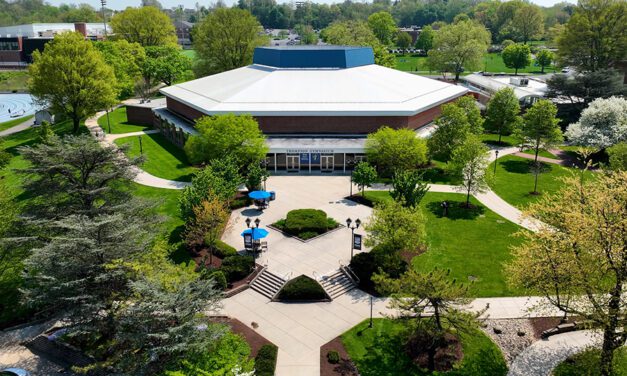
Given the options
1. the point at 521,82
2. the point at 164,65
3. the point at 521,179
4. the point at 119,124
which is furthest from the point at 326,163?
the point at 164,65

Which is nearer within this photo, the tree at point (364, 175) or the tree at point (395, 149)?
the tree at point (364, 175)

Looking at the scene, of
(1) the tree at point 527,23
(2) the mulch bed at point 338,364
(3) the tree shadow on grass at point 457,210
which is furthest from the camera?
(1) the tree at point 527,23

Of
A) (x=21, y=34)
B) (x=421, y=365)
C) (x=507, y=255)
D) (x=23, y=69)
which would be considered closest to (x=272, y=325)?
(x=421, y=365)

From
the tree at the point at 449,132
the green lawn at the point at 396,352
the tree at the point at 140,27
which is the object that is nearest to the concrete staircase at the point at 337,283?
the green lawn at the point at 396,352

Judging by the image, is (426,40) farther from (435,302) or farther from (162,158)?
(435,302)

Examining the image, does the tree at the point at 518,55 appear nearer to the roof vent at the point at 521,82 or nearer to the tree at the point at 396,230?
the roof vent at the point at 521,82

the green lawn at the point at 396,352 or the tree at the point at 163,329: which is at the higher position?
the tree at the point at 163,329

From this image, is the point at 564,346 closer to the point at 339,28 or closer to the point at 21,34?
the point at 339,28
